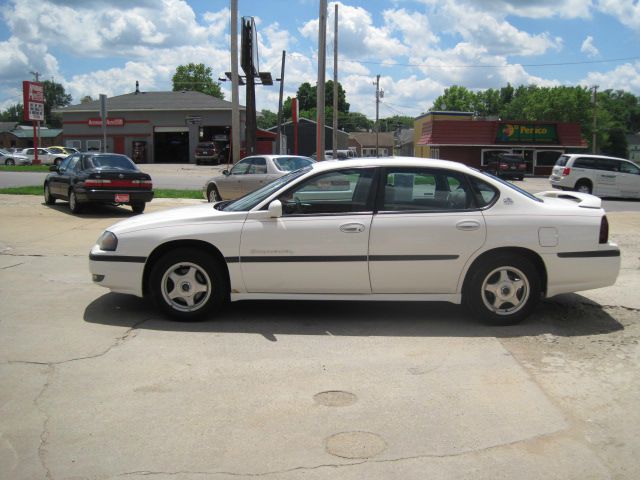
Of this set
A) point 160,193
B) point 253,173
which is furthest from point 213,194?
point 160,193

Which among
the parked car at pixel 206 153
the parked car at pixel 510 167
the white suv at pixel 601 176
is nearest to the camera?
the white suv at pixel 601 176

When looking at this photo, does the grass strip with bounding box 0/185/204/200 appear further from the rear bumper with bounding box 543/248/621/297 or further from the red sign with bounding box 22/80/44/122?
the red sign with bounding box 22/80/44/122

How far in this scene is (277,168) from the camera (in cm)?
1625

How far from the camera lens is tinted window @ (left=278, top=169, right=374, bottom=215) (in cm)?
580

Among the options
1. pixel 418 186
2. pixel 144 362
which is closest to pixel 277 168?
pixel 418 186

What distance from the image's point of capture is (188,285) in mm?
5832

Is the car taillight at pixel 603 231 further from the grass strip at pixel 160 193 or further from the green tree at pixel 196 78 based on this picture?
the green tree at pixel 196 78

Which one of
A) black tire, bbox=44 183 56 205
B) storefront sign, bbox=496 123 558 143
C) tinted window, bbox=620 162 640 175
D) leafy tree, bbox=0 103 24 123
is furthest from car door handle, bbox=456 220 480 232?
leafy tree, bbox=0 103 24 123

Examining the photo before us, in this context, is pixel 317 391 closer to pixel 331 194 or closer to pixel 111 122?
pixel 331 194

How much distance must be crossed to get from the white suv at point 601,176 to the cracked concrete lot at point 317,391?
59.1ft

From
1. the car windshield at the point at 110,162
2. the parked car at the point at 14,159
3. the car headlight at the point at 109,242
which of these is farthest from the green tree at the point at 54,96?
the car headlight at the point at 109,242

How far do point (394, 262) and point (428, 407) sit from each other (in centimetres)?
181

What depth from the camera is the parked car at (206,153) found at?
4797 cm

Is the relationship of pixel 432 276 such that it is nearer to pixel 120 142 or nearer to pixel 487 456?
pixel 487 456
